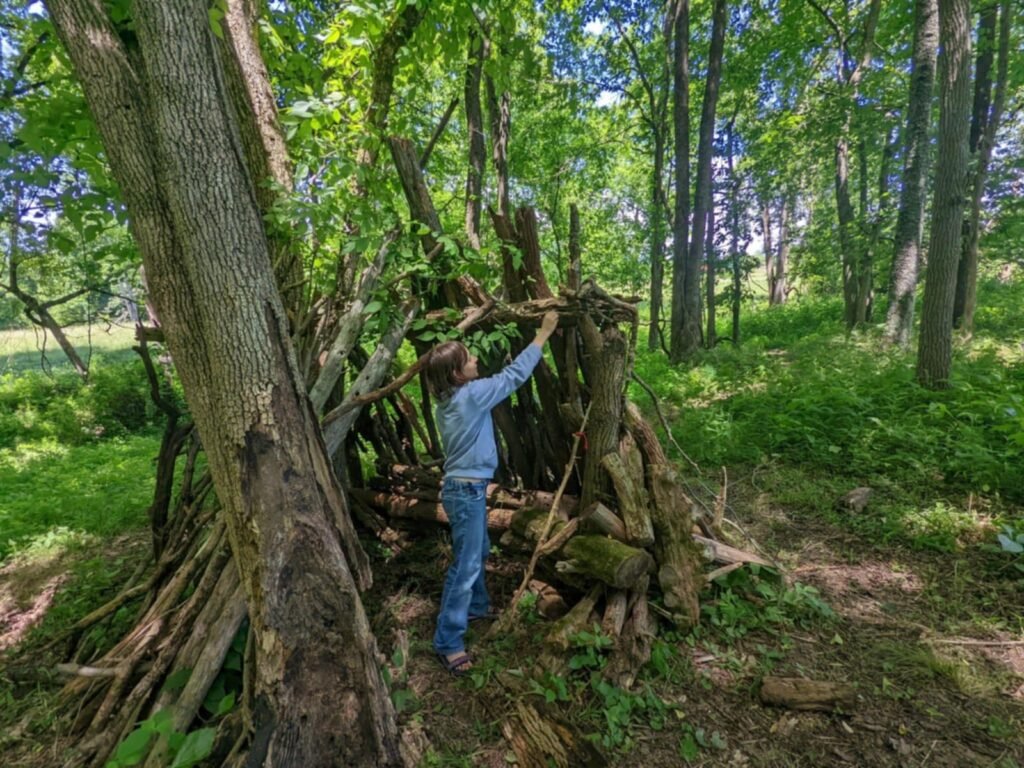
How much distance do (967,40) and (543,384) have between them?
21.3 ft

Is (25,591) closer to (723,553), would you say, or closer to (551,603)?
(551,603)

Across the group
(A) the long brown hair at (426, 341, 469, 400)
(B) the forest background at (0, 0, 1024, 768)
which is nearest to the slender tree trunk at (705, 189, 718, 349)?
(B) the forest background at (0, 0, 1024, 768)

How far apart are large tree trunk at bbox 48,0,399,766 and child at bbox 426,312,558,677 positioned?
26.3 inches

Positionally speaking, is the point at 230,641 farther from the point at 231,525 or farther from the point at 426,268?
→ the point at 426,268

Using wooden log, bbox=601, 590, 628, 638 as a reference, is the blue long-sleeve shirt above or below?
above

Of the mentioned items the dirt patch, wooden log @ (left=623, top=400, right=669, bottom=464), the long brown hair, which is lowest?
the dirt patch

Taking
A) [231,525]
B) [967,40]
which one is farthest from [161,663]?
[967,40]

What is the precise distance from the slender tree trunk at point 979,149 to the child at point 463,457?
36.7 feet

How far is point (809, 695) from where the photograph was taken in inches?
91.9

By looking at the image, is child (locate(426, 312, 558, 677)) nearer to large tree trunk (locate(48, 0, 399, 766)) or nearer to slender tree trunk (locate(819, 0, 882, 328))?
large tree trunk (locate(48, 0, 399, 766))

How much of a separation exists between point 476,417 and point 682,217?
9.54m

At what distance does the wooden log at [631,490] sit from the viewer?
2.93 metres

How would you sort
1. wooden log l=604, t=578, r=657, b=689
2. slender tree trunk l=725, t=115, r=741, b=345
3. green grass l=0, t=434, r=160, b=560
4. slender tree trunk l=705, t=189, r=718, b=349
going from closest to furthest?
wooden log l=604, t=578, r=657, b=689 < green grass l=0, t=434, r=160, b=560 < slender tree trunk l=725, t=115, r=741, b=345 < slender tree trunk l=705, t=189, r=718, b=349

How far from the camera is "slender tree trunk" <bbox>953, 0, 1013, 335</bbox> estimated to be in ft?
31.2
